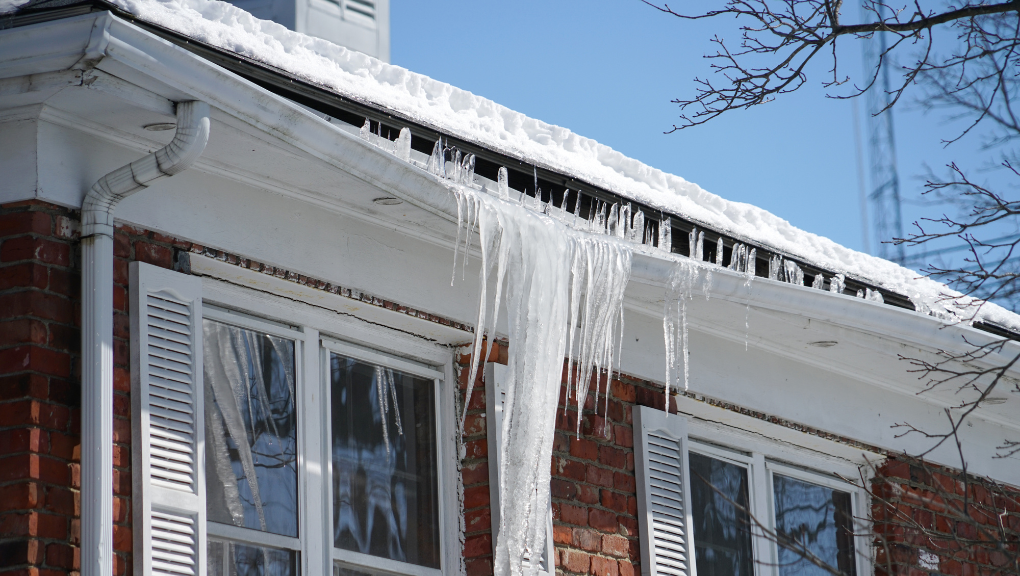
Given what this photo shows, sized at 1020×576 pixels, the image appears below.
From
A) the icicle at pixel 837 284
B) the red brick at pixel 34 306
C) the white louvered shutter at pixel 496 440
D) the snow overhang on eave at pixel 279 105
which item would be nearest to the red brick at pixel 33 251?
the red brick at pixel 34 306

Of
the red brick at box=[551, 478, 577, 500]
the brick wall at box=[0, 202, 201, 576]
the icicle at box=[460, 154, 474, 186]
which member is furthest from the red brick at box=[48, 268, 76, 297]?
the red brick at box=[551, 478, 577, 500]

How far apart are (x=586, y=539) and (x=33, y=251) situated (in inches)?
97.8

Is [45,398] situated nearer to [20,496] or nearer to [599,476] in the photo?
[20,496]

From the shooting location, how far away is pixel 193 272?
4.25 meters

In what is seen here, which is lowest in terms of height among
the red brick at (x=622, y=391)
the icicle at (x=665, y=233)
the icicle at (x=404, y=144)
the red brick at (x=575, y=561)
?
the red brick at (x=575, y=561)

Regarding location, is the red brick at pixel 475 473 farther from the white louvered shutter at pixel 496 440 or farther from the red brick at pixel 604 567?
the red brick at pixel 604 567

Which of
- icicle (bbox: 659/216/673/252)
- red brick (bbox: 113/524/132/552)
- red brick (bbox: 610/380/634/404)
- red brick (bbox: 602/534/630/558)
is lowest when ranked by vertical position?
red brick (bbox: 113/524/132/552)

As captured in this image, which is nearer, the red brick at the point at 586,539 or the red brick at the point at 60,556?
the red brick at the point at 60,556

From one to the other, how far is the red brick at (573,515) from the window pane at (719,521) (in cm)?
76

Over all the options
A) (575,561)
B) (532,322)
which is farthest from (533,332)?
(575,561)

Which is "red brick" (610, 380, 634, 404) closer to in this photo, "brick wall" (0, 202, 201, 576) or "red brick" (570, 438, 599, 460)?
"red brick" (570, 438, 599, 460)

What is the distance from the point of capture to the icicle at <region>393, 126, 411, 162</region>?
4457 millimetres

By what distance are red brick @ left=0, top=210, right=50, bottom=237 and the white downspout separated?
109 millimetres

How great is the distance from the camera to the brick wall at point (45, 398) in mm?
3500
